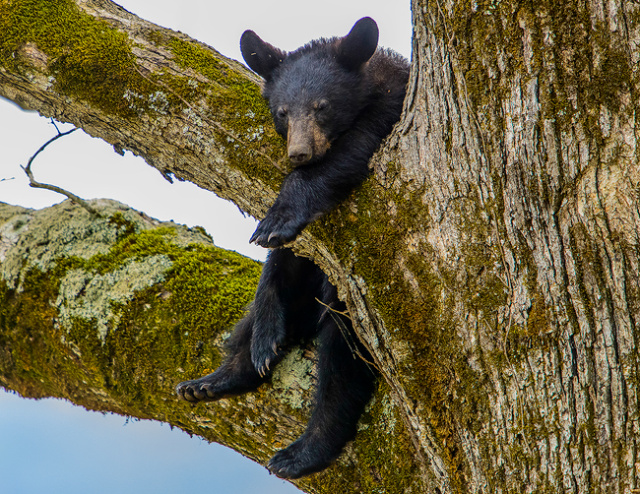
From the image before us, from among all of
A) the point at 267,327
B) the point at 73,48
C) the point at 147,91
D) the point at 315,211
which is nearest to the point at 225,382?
the point at 267,327

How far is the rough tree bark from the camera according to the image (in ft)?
8.77

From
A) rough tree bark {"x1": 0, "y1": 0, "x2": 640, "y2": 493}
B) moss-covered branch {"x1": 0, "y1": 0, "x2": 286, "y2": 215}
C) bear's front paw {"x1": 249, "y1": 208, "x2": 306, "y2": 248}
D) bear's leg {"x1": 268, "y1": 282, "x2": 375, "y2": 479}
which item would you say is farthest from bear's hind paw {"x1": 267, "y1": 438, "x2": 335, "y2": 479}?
moss-covered branch {"x1": 0, "y1": 0, "x2": 286, "y2": 215}

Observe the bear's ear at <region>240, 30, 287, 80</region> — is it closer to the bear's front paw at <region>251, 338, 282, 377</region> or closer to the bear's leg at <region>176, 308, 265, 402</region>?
the bear's front paw at <region>251, 338, 282, 377</region>

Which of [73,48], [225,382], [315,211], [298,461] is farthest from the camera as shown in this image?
[73,48]

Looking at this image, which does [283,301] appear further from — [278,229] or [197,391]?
[278,229]

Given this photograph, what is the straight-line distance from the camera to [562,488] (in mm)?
2701

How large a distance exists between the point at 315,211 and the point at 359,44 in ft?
6.16

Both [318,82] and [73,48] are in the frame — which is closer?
[73,48]

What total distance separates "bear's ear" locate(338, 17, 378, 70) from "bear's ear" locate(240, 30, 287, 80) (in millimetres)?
637

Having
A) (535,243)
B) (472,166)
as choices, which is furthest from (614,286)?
(472,166)

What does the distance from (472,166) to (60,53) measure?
10.7 ft

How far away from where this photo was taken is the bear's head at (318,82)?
4.29 m

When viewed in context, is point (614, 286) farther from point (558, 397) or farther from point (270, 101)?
point (270, 101)

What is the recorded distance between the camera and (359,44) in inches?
182
